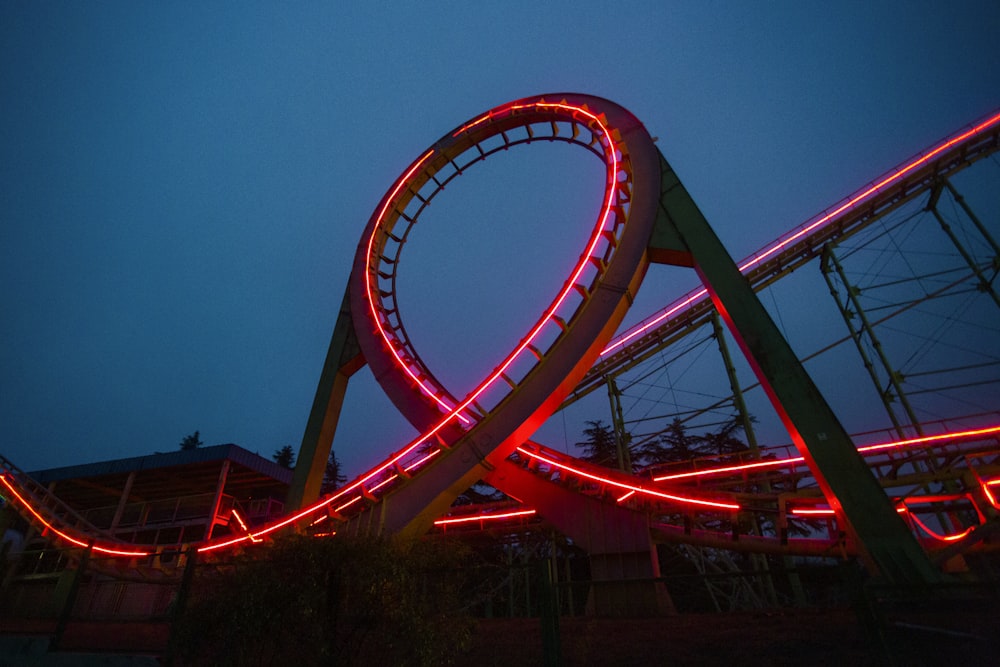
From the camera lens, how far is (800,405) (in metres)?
9.75

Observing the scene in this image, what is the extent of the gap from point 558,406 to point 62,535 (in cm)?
2088

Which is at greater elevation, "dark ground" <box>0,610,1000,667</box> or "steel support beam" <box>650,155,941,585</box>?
"steel support beam" <box>650,155,941,585</box>

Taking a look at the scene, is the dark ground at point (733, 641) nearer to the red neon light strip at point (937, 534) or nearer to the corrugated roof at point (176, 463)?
the red neon light strip at point (937, 534)

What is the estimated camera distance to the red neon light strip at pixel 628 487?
12.5 m

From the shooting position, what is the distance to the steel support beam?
8.29 m

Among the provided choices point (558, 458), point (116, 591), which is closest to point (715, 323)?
point (558, 458)

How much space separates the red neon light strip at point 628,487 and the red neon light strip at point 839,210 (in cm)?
433

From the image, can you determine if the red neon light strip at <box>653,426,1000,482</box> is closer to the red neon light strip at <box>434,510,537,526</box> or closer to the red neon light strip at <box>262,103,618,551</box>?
the red neon light strip at <box>434,510,537,526</box>

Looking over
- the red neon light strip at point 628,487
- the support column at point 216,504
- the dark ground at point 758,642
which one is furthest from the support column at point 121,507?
the dark ground at point 758,642

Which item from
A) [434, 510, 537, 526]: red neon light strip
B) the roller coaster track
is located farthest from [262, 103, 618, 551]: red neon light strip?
[434, 510, 537, 526]: red neon light strip

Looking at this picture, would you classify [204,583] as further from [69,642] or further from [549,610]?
[69,642]

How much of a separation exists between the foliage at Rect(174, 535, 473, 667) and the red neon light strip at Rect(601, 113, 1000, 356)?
12.5 metres

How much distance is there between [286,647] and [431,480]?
6.29 metres

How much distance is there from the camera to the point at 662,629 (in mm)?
8305
